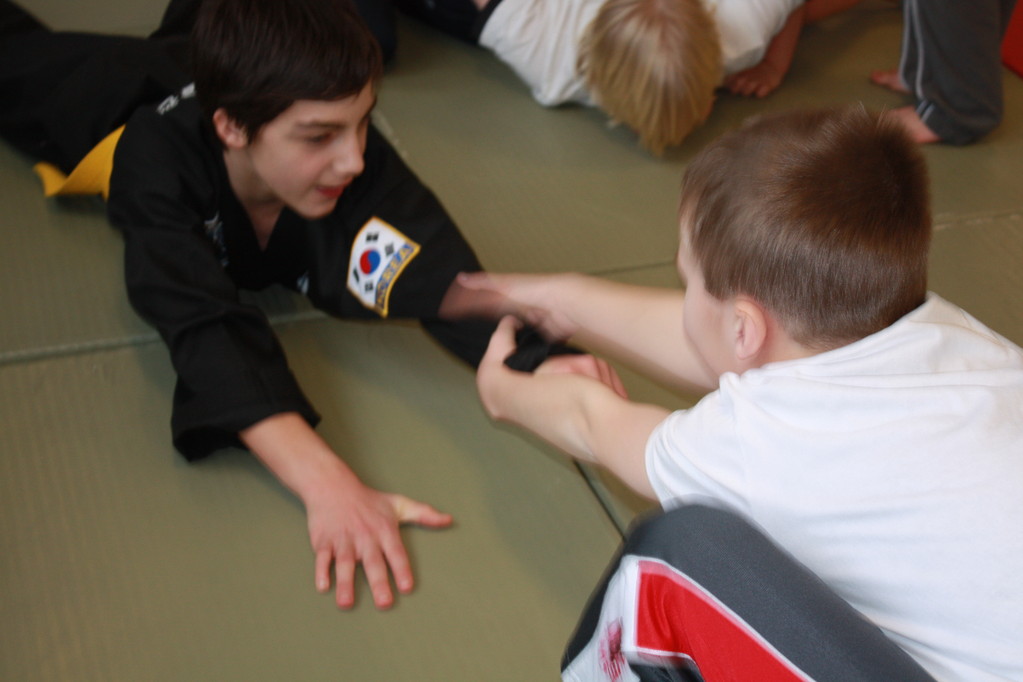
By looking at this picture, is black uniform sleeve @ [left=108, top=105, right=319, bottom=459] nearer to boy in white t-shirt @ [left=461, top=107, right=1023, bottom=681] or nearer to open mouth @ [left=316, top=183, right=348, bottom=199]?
open mouth @ [left=316, top=183, right=348, bottom=199]

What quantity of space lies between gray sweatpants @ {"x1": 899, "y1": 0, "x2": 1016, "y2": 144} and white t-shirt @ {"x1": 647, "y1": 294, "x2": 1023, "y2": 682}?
1.31 m

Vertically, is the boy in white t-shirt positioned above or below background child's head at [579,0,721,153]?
above

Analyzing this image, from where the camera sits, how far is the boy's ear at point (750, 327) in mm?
805

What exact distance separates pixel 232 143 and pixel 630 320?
1.86ft

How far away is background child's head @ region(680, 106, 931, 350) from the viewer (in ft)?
2.48

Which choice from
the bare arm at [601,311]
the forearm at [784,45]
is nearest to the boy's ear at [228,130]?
the bare arm at [601,311]

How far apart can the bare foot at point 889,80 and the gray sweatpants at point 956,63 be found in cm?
17

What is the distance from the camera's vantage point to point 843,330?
0.79 m

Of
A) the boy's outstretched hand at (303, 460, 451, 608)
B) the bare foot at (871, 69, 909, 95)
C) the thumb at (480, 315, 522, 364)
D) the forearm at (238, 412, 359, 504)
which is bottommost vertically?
the bare foot at (871, 69, 909, 95)

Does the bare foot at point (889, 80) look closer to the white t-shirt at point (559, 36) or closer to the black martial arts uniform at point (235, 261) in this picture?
the white t-shirt at point (559, 36)

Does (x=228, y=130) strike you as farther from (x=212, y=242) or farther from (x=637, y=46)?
(x=637, y=46)

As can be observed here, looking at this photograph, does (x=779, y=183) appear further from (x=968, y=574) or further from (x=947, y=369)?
(x=968, y=574)

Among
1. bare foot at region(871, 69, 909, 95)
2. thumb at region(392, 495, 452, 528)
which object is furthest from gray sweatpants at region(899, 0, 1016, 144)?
thumb at region(392, 495, 452, 528)

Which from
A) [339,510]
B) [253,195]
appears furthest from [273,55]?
[339,510]
